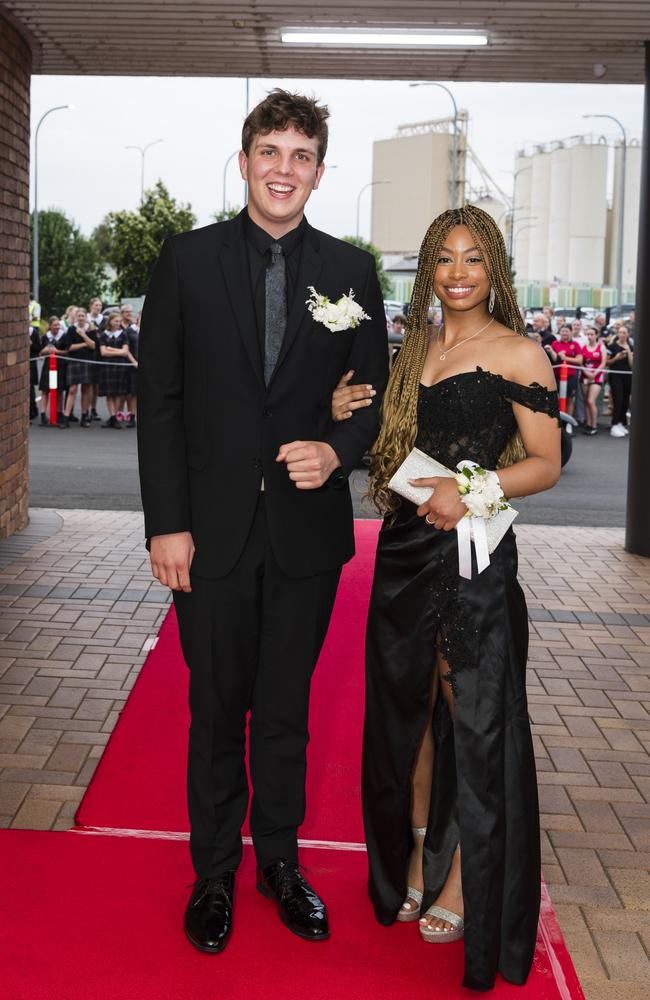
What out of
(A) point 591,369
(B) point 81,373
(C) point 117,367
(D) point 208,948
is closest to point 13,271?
(D) point 208,948

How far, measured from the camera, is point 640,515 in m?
8.91

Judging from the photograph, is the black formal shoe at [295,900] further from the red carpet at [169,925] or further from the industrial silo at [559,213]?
the industrial silo at [559,213]

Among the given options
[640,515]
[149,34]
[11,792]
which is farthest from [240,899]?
[149,34]

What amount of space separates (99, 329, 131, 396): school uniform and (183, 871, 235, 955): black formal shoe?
15.5 metres

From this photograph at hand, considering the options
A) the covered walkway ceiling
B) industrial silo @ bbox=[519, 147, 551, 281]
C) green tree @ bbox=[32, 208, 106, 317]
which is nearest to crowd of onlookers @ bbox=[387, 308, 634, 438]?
the covered walkway ceiling

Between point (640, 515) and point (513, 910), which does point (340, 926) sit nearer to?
point (513, 910)

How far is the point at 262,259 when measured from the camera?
312cm

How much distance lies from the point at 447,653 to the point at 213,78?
8.10 meters

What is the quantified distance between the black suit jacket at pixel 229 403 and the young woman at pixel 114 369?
602 inches

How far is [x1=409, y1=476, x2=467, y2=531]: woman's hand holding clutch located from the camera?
296cm

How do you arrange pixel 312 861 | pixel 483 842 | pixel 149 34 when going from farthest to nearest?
pixel 149 34
pixel 312 861
pixel 483 842

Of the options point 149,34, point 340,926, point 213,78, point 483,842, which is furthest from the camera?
point 213,78

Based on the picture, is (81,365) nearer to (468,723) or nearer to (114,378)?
(114,378)

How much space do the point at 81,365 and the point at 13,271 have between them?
9791 millimetres
